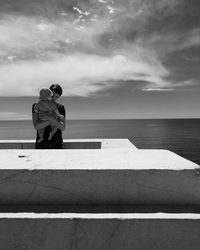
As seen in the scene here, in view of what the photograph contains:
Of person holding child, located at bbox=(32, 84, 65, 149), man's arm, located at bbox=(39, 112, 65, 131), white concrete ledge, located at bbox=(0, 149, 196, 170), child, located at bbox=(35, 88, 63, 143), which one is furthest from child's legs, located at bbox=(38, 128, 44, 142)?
white concrete ledge, located at bbox=(0, 149, 196, 170)

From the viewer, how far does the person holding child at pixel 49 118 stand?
4.00 m

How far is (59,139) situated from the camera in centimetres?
443

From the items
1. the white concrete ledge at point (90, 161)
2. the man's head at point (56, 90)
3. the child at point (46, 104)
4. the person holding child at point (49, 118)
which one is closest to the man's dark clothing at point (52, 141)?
the person holding child at point (49, 118)

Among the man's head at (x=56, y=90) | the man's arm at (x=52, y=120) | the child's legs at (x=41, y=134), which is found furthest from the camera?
the man's head at (x=56, y=90)

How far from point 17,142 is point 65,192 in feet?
16.4

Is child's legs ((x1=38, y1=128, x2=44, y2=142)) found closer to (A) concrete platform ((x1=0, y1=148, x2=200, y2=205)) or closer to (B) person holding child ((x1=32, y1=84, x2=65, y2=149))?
(B) person holding child ((x1=32, y1=84, x2=65, y2=149))
